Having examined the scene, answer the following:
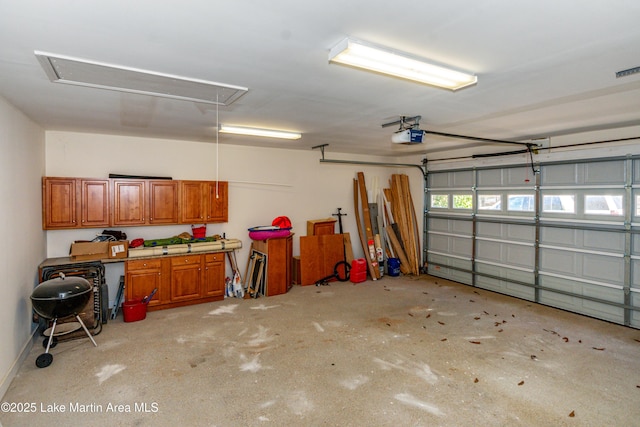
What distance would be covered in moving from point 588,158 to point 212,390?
6.03 metres

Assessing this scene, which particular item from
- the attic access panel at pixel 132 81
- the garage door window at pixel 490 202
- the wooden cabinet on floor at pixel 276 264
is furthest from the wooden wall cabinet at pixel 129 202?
the garage door window at pixel 490 202

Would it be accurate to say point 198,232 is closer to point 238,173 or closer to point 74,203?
point 238,173

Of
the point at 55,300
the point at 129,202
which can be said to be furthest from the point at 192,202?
the point at 55,300

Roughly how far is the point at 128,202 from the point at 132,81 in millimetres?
2956

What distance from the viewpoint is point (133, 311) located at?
4.80m

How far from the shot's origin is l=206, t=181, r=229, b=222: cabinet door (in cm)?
588

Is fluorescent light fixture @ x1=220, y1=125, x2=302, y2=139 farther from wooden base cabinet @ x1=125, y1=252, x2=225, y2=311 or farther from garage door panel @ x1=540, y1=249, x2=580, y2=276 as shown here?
garage door panel @ x1=540, y1=249, x2=580, y2=276

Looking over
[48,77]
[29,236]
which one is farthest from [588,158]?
[29,236]

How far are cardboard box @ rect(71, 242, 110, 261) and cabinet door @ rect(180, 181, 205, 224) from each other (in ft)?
3.90

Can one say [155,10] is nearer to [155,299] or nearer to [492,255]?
[155,299]

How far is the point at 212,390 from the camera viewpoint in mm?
3125

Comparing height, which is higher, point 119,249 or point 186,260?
point 119,249

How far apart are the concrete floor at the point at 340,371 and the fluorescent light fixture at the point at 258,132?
2.76 meters

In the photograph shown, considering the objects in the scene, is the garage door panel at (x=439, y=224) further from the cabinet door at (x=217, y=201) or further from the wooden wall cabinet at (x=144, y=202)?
the wooden wall cabinet at (x=144, y=202)
